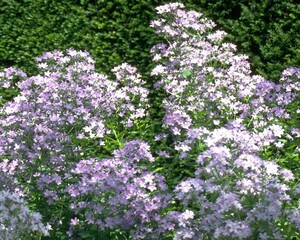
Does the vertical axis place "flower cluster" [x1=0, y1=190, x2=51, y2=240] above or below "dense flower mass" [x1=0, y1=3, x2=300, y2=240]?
below

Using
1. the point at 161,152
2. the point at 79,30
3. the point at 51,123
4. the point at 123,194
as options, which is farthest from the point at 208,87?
the point at 79,30

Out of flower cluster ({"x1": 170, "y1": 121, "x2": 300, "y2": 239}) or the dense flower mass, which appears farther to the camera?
the dense flower mass

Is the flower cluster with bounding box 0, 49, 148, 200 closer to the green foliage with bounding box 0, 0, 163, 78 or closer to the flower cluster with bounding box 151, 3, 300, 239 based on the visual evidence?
the flower cluster with bounding box 151, 3, 300, 239

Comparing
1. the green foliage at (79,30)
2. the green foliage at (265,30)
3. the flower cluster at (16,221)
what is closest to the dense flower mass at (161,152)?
the flower cluster at (16,221)

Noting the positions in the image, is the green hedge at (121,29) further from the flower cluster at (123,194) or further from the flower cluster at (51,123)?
the flower cluster at (123,194)

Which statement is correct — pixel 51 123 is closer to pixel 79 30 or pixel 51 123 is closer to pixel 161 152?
pixel 161 152

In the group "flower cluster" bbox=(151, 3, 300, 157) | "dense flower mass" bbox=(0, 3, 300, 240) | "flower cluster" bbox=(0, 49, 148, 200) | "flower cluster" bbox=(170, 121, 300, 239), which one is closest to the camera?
"flower cluster" bbox=(170, 121, 300, 239)

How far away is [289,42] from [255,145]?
2584 millimetres

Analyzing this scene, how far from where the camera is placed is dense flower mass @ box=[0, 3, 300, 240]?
3688 millimetres

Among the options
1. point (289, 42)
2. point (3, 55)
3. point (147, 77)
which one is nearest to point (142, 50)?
point (147, 77)

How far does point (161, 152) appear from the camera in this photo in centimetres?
473

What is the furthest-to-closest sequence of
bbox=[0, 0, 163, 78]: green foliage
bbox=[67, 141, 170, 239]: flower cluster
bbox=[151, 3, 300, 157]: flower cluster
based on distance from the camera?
bbox=[0, 0, 163, 78]: green foliage, bbox=[151, 3, 300, 157]: flower cluster, bbox=[67, 141, 170, 239]: flower cluster

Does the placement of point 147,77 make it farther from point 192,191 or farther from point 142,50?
point 192,191

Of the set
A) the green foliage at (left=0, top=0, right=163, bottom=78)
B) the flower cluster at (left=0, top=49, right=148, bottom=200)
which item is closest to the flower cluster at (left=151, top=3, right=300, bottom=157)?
the flower cluster at (left=0, top=49, right=148, bottom=200)
